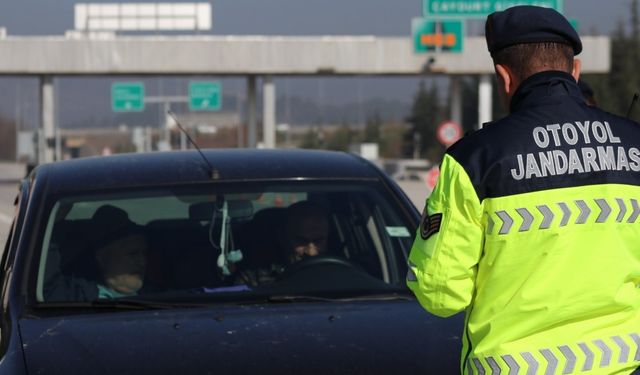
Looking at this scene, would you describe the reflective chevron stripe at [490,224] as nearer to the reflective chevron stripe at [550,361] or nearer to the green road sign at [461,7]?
the reflective chevron stripe at [550,361]

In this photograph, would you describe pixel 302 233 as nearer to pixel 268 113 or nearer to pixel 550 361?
pixel 550 361

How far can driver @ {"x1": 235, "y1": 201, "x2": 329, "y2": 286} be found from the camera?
505cm

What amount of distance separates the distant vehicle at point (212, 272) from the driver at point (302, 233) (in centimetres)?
1

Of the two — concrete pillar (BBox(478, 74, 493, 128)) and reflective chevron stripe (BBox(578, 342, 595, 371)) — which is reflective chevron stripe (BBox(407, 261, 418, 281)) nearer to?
reflective chevron stripe (BBox(578, 342, 595, 371))

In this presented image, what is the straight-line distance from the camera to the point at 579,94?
9.71 feet

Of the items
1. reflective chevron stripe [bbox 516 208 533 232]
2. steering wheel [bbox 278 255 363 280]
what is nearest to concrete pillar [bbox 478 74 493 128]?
steering wheel [bbox 278 255 363 280]

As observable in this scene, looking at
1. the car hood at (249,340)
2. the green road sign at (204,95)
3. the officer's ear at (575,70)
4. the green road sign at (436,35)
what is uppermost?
the green road sign at (436,35)

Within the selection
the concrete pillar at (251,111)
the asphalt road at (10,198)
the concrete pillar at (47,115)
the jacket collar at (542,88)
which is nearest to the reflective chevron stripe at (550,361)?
the jacket collar at (542,88)

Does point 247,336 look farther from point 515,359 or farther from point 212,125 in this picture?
point 212,125

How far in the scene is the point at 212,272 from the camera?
191 inches

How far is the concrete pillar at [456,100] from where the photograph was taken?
4662cm

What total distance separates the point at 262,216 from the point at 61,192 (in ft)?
2.54

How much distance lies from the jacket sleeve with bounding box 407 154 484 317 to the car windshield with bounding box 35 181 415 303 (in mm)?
1798

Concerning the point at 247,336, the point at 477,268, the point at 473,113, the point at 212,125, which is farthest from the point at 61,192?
the point at 473,113
